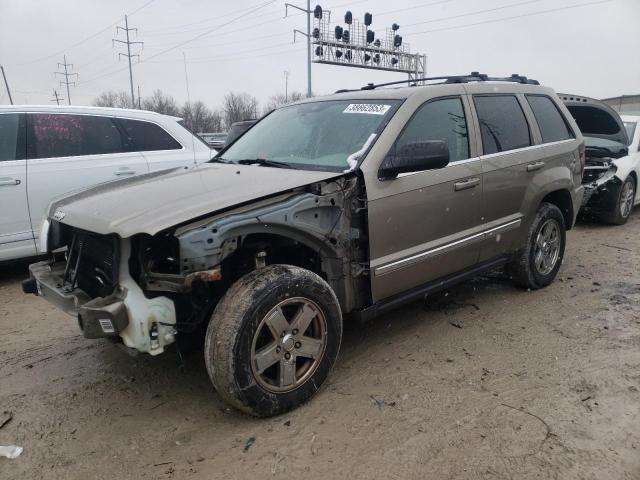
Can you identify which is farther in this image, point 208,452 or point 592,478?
point 208,452

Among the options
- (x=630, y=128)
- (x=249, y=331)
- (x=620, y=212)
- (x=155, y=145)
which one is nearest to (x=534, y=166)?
(x=249, y=331)

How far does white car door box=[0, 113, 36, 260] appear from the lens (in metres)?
5.09

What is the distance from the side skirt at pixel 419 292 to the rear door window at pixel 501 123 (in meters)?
0.93

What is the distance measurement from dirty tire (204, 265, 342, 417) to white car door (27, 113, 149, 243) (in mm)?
3365

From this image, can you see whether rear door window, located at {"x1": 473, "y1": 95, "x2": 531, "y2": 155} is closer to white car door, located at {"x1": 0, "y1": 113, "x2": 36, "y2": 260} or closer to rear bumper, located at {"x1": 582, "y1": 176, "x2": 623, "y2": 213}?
rear bumper, located at {"x1": 582, "y1": 176, "x2": 623, "y2": 213}

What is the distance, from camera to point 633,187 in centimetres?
800

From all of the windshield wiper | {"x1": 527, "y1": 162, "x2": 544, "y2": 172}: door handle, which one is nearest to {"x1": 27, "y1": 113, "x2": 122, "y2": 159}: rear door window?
the windshield wiper

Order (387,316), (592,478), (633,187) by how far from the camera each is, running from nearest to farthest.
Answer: (592,478), (387,316), (633,187)

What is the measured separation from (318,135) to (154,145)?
3.17m

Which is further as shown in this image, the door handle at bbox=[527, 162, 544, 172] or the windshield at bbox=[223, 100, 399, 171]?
the door handle at bbox=[527, 162, 544, 172]

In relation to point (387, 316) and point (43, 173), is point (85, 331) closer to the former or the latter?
point (387, 316)

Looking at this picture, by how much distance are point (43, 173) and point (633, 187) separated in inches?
→ 328

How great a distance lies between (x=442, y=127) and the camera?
3.70 meters

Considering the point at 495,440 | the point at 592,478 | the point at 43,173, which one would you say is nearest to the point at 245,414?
the point at 495,440
